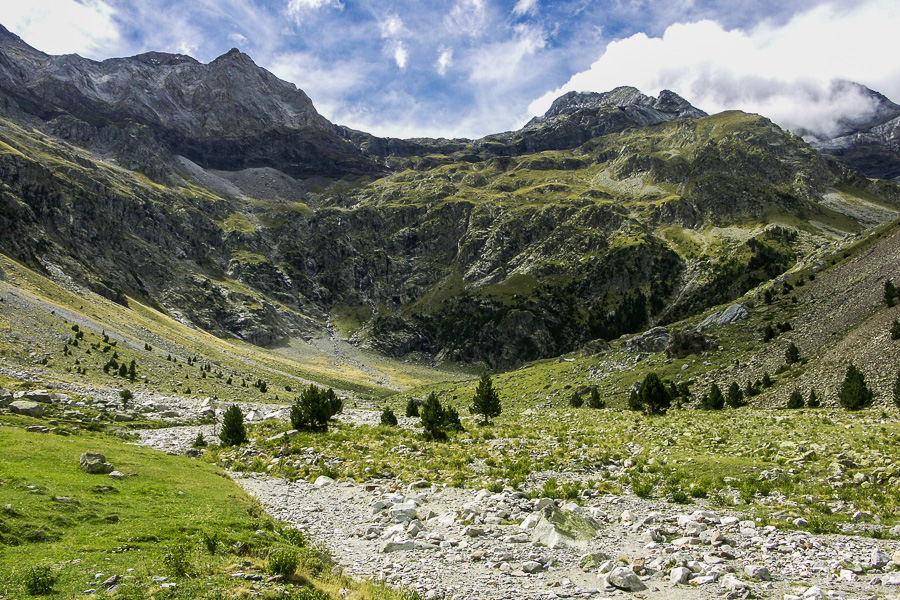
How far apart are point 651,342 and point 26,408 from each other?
275 feet

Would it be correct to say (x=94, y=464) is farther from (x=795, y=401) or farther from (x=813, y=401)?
(x=813, y=401)

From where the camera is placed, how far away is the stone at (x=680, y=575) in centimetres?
1030

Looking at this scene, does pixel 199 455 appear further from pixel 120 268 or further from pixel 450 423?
pixel 120 268

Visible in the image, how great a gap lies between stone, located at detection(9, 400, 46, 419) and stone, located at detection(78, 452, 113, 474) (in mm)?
18943

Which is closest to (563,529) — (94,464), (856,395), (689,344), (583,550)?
(583,550)

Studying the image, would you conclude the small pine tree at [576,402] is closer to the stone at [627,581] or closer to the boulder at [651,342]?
the boulder at [651,342]

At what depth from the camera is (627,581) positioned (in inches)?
404

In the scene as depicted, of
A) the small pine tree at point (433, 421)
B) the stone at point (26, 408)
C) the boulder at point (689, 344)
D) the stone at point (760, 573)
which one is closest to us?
the stone at point (760, 573)

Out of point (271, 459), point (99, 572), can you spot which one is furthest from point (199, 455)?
point (99, 572)

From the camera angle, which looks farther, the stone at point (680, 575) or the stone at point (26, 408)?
the stone at point (26, 408)

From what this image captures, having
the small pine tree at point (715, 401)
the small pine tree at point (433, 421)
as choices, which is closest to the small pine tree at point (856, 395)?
the small pine tree at point (715, 401)

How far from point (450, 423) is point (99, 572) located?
3090 cm

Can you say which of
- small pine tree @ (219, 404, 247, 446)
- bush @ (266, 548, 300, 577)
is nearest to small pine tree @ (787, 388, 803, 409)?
bush @ (266, 548, 300, 577)

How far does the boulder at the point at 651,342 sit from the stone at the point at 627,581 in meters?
74.7
